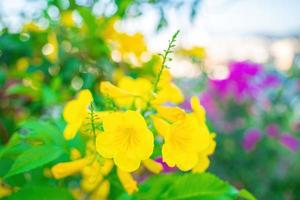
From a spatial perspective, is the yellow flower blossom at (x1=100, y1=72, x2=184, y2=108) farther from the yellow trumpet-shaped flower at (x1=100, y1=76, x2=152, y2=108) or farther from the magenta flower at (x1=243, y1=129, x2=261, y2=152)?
the magenta flower at (x1=243, y1=129, x2=261, y2=152)

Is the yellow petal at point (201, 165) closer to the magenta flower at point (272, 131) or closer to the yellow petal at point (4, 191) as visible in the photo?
the yellow petal at point (4, 191)

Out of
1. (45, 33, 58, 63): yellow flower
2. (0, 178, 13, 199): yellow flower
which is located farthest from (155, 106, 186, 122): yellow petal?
(45, 33, 58, 63): yellow flower

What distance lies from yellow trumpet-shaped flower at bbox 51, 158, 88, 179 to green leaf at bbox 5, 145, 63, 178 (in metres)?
0.05

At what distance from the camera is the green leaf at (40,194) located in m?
0.95

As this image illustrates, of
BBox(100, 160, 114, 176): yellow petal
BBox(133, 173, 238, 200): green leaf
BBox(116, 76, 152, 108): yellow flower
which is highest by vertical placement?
BBox(116, 76, 152, 108): yellow flower

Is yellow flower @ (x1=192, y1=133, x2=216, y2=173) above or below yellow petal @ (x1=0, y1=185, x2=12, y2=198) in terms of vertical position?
above

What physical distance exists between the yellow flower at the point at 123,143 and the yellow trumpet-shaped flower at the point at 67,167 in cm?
18

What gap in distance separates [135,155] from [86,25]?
70 centimetres

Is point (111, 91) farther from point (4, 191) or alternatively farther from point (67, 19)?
point (67, 19)

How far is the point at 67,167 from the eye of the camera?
40.2 inches

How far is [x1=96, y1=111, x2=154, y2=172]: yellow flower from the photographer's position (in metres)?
0.84

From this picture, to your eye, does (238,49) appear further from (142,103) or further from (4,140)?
(142,103)

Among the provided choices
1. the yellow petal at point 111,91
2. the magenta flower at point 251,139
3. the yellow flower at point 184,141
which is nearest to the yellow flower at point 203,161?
the yellow flower at point 184,141

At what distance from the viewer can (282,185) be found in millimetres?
2508
